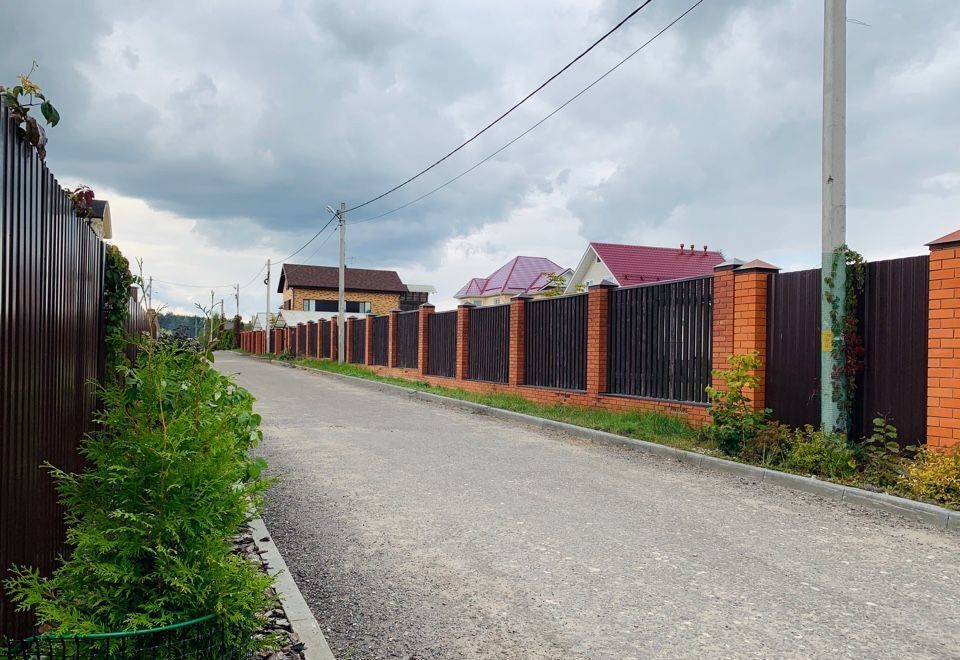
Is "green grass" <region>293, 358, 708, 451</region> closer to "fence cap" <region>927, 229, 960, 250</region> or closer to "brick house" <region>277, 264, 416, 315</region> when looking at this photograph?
"fence cap" <region>927, 229, 960, 250</region>

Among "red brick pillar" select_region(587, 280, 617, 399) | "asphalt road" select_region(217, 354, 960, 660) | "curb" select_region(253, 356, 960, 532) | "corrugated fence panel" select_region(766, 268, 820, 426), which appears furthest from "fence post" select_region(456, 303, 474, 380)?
"asphalt road" select_region(217, 354, 960, 660)

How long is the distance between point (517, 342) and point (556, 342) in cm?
167

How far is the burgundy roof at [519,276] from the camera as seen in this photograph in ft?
185

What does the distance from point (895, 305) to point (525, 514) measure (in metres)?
4.57

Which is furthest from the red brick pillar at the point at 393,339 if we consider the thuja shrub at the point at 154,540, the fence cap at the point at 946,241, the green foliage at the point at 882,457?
the thuja shrub at the point at 154,540

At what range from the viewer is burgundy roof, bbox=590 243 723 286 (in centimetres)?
3738

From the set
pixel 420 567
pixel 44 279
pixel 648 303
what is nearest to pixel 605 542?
pixel 420 567

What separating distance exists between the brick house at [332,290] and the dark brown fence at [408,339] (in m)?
40.6

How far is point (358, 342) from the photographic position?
31.0 metres

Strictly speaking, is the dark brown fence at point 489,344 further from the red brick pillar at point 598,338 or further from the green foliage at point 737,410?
the green foliage at point 737,410

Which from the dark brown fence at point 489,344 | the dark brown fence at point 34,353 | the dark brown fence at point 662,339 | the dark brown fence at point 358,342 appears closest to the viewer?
the dark brown fence at point 34,353

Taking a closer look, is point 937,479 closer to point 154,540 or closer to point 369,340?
point 154,540

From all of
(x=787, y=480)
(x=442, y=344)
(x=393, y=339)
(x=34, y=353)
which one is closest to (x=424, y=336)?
(x=442, y=344)

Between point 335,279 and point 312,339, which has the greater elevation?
point 335,279
